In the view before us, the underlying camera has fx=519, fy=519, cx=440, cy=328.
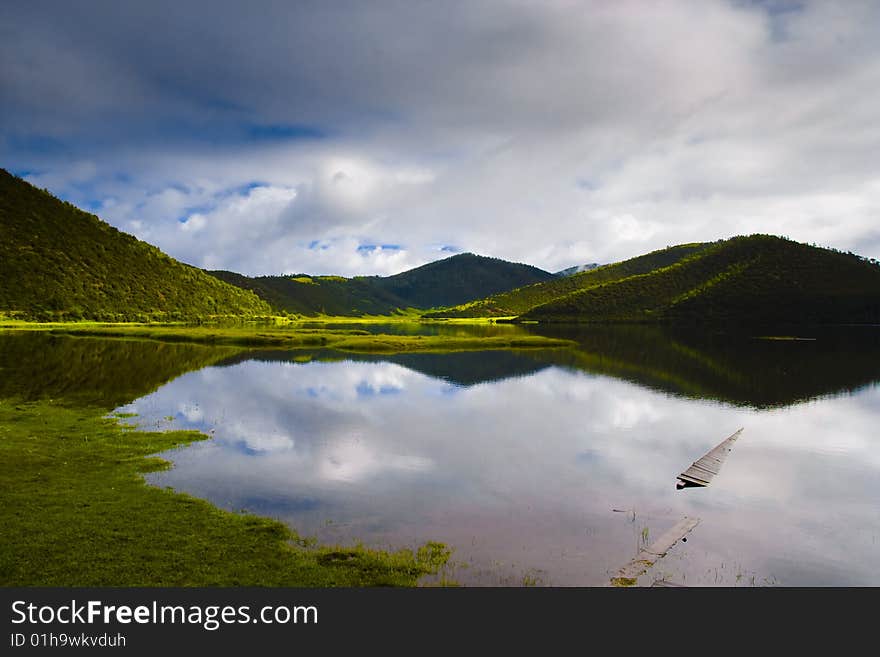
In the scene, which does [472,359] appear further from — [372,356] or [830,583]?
[830,583]

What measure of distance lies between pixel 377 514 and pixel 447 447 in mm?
13316

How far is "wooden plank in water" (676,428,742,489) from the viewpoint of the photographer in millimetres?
28203

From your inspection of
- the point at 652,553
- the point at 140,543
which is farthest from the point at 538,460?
the point at 140,543

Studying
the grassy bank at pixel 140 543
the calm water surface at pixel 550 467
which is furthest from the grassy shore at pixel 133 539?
the calm water surface at pixel 550 467

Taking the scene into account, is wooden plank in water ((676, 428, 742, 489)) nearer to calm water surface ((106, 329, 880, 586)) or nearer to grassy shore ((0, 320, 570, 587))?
calm water surface ((106, 329, 880, 586))

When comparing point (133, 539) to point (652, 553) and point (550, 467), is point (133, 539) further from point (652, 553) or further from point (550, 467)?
point (550, 467)

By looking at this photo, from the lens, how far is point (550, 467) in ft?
100

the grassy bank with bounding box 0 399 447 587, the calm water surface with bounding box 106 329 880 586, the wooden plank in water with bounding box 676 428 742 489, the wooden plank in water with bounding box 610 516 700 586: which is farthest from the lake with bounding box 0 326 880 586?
the grassy bank with bounding box 0 399 447 587


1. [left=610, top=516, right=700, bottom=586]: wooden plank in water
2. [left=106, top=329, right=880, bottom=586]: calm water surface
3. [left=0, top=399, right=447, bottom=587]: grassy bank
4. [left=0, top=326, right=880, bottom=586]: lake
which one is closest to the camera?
[left=0, top=399, right=447, bottom=587]: grassy bank

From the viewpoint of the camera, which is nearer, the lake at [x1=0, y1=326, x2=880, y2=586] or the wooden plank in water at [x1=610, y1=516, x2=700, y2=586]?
the wooden plank in water at [x1=610, y1=516, x2=700, y2=586]

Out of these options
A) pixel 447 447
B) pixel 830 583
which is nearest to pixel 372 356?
pixel 447 447

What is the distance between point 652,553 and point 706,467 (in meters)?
14.3

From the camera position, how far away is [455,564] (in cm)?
1736

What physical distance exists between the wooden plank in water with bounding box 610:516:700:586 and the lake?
0.36 m
